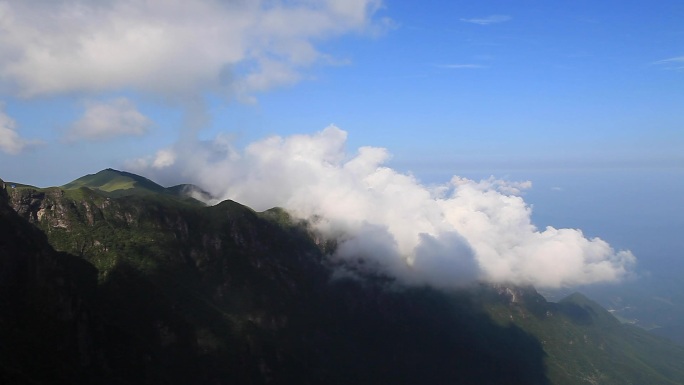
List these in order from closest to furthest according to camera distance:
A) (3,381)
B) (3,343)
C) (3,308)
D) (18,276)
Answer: (3,381), (3,343), (3,308), (18,276)

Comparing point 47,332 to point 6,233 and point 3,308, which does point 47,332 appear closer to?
point 3,308

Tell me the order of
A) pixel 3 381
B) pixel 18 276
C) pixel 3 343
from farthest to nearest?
1. pixel 18 276
2. pixel 3 343
3. pixel 3 381

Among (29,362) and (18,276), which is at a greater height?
(18,276)

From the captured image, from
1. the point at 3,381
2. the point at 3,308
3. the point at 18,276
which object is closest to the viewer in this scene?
the point at 3,381

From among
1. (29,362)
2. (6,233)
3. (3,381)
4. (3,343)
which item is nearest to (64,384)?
(29,362)

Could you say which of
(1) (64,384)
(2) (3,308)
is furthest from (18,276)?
(1) (64,384)

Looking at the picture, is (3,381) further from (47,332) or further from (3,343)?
(47,332)

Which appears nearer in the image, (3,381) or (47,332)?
(3,381)

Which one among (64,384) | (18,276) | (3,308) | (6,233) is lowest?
(64,384)

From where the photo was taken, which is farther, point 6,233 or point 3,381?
point 6,233
